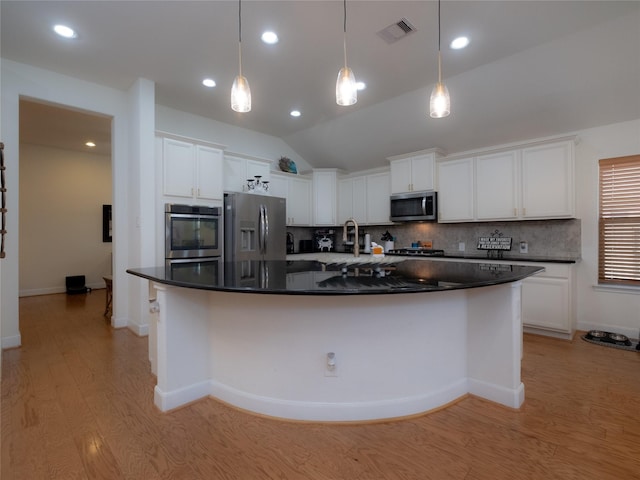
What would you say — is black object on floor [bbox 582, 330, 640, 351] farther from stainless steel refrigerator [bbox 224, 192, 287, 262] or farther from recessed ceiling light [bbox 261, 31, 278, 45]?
recessed ceiling light [bbox 261, 31, 278, 45]

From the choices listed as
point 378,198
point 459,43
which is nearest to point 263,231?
point 378,198

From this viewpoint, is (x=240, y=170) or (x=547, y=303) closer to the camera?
(x=547, y=303)

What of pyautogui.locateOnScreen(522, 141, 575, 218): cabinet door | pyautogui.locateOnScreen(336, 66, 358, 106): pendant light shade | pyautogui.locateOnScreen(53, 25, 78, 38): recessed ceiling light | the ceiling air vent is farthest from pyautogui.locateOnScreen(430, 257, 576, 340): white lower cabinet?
pyautogui.locateOnScreen(53, 25, 78, 38): recessed ceiling light

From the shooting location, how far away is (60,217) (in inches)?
254

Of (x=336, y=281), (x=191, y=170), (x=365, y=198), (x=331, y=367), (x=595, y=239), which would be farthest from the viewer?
(x=365, y=198)

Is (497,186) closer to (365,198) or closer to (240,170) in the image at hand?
(365,198)

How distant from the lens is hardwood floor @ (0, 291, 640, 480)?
1544 mm

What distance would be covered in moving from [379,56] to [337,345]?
2.78 metres

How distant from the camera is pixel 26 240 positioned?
607 centimetres

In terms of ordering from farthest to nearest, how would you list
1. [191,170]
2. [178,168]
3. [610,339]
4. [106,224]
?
[106,224], [191,170], [178,168], [610,339]

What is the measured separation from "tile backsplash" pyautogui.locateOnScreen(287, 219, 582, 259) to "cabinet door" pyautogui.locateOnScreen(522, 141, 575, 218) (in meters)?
0.30

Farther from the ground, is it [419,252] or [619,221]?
[619,221]

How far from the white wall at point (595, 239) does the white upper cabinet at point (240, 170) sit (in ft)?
13.7

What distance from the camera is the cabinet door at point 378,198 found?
17.6 feet
